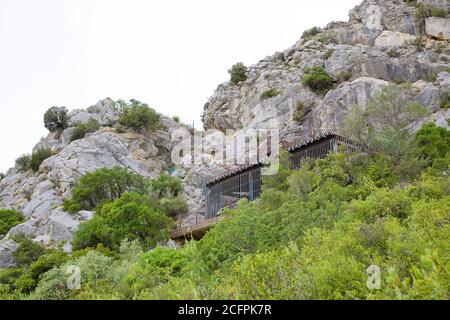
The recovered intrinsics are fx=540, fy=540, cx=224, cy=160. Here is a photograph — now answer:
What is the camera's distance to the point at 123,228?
1389 inches

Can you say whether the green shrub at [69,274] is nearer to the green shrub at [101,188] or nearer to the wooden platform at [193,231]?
the wooden platform at [193,231]

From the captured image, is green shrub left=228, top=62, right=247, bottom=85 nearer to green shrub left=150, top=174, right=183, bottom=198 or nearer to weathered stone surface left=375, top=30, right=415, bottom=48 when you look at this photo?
weathered stone surface left=375, top=30, right=415, bottom=48

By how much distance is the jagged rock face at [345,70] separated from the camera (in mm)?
50656

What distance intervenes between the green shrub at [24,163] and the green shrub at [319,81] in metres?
32.5

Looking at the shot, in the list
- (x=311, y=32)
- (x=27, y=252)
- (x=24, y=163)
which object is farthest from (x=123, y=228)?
(x=311, y=32)

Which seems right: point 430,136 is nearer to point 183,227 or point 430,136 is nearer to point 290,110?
point 183,227

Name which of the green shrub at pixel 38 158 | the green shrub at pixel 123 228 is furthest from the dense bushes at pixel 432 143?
the green shrub at pixel 38 158

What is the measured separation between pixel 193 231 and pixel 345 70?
2934cm

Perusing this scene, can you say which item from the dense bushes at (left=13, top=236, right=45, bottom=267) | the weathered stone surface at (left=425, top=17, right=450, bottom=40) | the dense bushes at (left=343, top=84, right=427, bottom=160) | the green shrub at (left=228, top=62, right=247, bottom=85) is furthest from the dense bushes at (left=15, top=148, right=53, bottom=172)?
the weathered stone surface at (left=425, top=17, right=450, bottom=40)

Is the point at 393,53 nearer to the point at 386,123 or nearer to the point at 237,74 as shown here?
the point at 237,74

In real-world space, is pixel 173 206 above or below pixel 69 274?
above

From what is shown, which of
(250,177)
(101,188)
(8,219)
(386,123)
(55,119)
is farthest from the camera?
(55,119)

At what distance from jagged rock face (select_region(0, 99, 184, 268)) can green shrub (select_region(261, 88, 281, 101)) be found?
42.5ft

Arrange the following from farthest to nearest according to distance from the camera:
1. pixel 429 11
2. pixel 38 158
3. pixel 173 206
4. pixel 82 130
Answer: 1. pixel 82 130
2. pixel 429 11
3. pixel 38 158
4. pixel 173 206
